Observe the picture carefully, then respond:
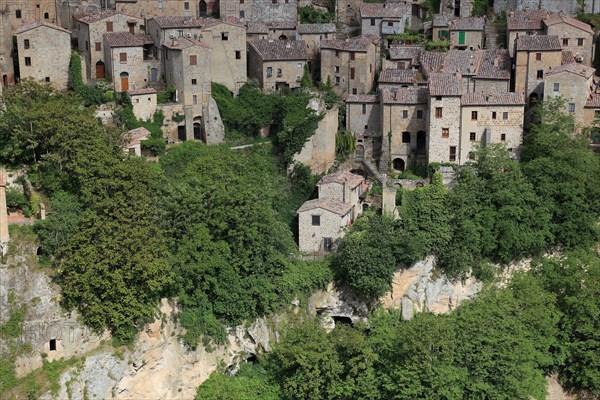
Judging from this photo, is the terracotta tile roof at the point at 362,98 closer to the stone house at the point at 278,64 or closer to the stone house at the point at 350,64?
the stone house at the point at 350,64

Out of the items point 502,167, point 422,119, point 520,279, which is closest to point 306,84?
point 422,119

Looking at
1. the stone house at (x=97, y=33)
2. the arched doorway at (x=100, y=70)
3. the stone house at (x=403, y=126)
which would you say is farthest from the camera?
the arched doorway at (x=100, y=70)

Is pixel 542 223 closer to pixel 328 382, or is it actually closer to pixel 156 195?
pixel 328 382

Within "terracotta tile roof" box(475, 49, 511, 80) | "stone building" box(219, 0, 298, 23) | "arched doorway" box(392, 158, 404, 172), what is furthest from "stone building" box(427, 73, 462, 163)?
"stone building" box(219, 0, 298, 23)

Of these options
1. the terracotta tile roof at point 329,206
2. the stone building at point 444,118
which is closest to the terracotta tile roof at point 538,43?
the stone building at point 444,118

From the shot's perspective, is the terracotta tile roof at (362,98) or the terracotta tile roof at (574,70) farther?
the terracotta tile roof at (362,98)

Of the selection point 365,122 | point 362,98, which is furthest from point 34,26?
point 365,122
